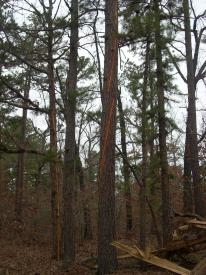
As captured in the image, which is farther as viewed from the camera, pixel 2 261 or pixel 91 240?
pixel 91 240

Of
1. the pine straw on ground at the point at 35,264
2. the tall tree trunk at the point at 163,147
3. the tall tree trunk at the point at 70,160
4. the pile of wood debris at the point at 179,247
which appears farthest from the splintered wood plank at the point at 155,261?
the tall tree trunk at the point at 70,160

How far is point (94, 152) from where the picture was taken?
35.2m

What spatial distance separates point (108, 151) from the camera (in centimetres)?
1092

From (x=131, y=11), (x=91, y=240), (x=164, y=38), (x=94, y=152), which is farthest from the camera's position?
(x=94, y=152)

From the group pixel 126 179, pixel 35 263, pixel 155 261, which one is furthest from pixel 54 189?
pixel 126 179

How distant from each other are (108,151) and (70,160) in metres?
3.70

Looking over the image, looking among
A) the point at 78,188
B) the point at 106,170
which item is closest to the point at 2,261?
the point at 106,170

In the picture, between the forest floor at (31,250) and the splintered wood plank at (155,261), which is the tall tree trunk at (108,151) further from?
the forest floor at (31,250)

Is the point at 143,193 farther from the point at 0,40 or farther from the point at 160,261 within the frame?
the point at 0,40

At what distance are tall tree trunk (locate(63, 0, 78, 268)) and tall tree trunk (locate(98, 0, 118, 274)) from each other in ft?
7.61

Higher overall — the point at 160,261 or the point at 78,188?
the point at 78,188

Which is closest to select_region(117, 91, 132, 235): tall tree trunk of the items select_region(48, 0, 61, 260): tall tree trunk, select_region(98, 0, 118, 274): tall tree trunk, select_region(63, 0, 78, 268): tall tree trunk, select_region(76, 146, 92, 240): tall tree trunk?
select_region(76, 146, 92, 240): tall tree trunk

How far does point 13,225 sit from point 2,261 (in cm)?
1112

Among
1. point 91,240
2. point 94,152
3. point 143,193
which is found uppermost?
point 94,152
